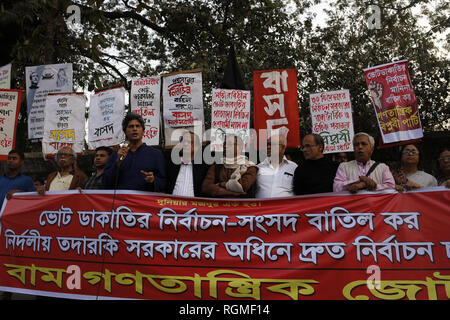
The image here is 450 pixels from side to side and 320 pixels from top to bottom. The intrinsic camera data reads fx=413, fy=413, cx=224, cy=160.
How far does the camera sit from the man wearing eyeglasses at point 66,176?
14.5ft

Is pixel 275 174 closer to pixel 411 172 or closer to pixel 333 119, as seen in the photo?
pixel 411 172

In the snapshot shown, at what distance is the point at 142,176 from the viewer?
→ 13.0ft

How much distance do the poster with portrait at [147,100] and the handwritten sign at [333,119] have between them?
241cm

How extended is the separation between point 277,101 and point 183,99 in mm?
1418

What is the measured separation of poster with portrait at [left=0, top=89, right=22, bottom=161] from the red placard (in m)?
3.68

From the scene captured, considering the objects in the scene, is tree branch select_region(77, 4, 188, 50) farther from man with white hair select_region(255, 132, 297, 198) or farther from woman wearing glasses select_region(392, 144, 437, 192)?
woman wearing glasses select_region(392, 144, 437, 192)

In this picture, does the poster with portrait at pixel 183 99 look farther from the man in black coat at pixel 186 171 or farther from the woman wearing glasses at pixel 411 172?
the woman wearing glasses at pixel 411 172

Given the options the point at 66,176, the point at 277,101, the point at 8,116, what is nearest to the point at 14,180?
the point at 66,176

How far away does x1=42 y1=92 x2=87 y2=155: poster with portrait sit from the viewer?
245 inches

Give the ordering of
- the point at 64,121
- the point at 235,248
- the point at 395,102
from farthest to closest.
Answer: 1. the point at 64,121
2. the point at 395,102
3. the point at 235,248

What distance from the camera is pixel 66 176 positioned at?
180 inches
